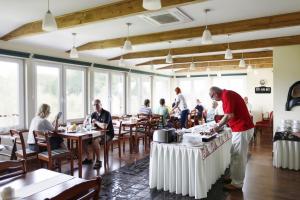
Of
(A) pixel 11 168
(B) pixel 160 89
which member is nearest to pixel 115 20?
(A) pixel 11 168

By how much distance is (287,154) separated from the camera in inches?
171

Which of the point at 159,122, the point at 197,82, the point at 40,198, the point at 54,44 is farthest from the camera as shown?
the point at 197,82

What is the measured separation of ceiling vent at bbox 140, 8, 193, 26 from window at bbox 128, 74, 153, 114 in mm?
4086

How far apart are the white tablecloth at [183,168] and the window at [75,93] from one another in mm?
3447

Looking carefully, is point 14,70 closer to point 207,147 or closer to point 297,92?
point 207,147

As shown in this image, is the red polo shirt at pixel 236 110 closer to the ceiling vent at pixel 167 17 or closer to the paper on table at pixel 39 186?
the ceiling vent at pixel 167 17

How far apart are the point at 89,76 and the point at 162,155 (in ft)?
13.0

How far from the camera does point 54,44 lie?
5.31m

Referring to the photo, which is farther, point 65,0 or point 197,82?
point 197,82

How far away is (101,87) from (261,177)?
4705 millimetres

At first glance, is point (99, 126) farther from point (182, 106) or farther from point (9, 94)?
point (182, 106)

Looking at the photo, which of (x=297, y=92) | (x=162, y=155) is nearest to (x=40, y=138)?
(x=162, y=155)

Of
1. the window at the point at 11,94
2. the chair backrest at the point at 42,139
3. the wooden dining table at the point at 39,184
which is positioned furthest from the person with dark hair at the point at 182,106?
the wooden dining table at the point at 39,184

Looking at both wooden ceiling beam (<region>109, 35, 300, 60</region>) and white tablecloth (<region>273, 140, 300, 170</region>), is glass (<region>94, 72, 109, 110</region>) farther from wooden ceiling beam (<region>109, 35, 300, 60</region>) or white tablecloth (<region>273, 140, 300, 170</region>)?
white tablecloth (<region>273, 140, 300, 170</region>)
